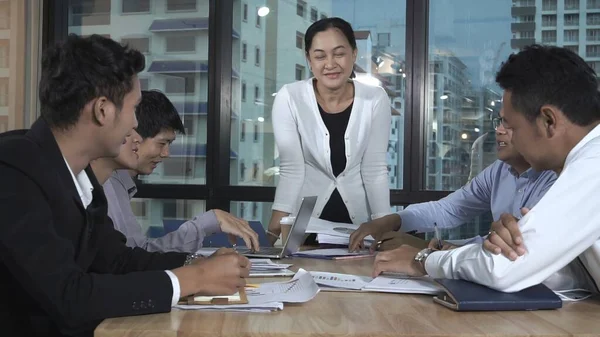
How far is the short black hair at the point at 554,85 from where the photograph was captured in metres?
1.53

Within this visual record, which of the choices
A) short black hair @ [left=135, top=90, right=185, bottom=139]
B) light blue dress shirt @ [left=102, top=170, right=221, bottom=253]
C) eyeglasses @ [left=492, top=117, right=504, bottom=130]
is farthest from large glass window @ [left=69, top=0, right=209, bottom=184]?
light blue dress shirt @ [left=102, top=170, right=221, bottom=253]

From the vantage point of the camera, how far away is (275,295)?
143 cm

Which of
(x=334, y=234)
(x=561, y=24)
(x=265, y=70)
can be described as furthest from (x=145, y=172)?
(x=561, y=24)

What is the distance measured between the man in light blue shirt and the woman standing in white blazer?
0.58 feet

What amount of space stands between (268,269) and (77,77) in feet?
2.35

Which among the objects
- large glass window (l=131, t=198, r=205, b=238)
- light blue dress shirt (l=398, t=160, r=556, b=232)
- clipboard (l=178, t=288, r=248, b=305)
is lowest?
large glass window (l=131, t=198, r=205, b=238)

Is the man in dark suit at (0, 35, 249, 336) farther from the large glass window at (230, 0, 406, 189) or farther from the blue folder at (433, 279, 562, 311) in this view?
the large glass window at (230, 0, 406, 189)

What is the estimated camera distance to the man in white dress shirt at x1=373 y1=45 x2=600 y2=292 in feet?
4.52

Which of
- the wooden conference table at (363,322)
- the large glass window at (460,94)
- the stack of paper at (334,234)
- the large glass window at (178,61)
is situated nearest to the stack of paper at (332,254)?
the stack of paper at (334,234)

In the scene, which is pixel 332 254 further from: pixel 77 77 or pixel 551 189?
pixel 77 77

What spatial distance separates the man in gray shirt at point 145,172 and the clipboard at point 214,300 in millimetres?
836

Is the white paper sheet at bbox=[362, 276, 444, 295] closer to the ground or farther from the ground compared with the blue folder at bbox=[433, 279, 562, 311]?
closer to the ground

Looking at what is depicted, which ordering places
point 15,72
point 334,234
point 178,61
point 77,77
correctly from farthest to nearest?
point 178,61 → point 15,72 → point 334,234 → point 77,77

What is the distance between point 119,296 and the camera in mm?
1230
